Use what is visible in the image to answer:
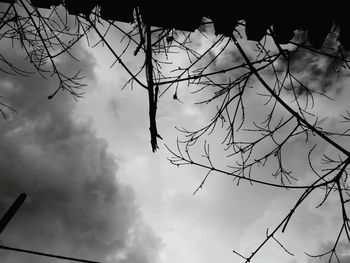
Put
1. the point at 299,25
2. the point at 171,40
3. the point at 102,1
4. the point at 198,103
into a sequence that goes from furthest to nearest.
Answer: the point at 171,40, the point at 198,103, the point at 299,25, the point at 102,1

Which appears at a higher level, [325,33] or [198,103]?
[325,33]

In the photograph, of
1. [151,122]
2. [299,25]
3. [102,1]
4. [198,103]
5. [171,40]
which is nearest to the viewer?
[151,122]

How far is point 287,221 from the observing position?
6.72ft

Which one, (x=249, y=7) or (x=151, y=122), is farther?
(x=249, y=7)

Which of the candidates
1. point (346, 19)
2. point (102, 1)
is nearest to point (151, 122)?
point (102, 1)

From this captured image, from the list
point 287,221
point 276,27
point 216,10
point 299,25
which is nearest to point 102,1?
point 216,10

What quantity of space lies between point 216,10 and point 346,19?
1103 millimetres

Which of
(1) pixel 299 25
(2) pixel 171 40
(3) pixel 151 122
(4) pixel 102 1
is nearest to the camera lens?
(3) pixel 151 122

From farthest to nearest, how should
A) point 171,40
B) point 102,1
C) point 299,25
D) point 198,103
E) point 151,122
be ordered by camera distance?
point 171,40
point 198,103
point 299,25
point 102,1
point 151,122

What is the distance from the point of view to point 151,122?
157 centimetres

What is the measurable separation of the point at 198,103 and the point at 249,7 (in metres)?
1.04

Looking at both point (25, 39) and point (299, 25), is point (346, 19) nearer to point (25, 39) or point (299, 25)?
point (299, 25)

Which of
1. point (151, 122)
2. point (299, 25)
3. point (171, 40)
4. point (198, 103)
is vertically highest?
point (171, 40)

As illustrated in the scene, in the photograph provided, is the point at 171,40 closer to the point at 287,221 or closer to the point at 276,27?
the point at 276,27
